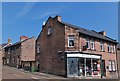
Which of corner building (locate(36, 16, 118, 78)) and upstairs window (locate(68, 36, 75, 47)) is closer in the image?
corner building (locate(36, 16, 118, 78))

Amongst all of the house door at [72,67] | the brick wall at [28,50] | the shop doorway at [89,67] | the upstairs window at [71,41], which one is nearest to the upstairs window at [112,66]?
the shop doorway at [89,67]

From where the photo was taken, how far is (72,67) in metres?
28.1

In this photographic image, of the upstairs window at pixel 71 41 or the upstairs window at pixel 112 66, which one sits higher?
the upstairs window at pixel 71 41

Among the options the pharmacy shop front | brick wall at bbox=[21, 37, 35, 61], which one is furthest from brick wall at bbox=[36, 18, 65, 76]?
brick wall at bbox=[21, 37, 35, 61]

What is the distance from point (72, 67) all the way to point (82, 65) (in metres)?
1.74

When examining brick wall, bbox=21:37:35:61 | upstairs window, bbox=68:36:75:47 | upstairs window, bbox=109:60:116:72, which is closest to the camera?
upstairs window, bbox=68:36:75:47

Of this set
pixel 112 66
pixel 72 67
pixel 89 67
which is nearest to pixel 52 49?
pixel 72 67

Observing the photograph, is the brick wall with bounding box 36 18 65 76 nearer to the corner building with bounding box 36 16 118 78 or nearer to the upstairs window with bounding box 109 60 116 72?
the corner building with bounding box 36 16 118 78

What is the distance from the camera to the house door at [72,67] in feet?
91.1

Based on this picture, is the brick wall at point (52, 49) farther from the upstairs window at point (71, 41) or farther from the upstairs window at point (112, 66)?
the upstairs window at point (112, 66)

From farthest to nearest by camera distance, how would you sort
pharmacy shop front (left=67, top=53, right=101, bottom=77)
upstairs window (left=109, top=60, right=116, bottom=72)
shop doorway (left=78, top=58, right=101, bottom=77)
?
upstairs window (left=109, top=60, right=116, bottom=72) → shop doorway (left=78, top=58, right=101, bottom=77) → pharmacy shop front (left=67, top=53, right=101, bottom=77)

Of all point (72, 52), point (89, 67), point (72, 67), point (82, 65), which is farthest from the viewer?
point (89, 67)

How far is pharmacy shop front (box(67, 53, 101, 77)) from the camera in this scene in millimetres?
27969

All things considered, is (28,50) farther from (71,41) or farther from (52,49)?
(71,41)
